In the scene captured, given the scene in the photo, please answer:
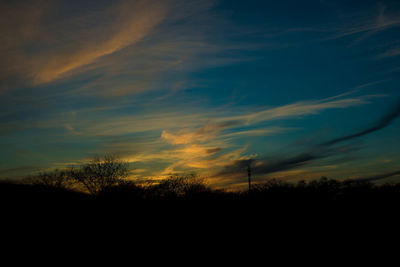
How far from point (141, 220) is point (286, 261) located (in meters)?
11.3

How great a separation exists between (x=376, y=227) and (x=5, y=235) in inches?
788

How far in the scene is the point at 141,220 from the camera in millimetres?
20031

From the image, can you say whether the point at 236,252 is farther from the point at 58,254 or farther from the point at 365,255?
the point at 58,254

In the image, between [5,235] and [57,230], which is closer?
[5,235]

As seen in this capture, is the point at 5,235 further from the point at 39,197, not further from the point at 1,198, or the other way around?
the point at 39,197

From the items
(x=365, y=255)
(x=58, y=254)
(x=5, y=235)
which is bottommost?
(x=365, y=255)

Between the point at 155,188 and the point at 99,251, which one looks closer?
the point at 99,251

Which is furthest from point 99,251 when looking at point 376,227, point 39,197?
point 376,227

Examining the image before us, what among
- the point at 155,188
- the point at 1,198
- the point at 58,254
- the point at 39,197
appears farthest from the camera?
the point at 155,188

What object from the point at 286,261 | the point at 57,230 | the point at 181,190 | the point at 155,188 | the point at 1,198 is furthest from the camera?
the point at 181,190

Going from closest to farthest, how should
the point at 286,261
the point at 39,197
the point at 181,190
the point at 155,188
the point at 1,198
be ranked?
the point at 286,261, the point at 1,198, the point at 39,197, the point at 155,188, the point at 181,190

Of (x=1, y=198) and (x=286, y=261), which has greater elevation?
(x=1, y=198)

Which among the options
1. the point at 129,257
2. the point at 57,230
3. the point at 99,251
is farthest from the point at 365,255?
the point at 57,230

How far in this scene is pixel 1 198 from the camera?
17.6m
